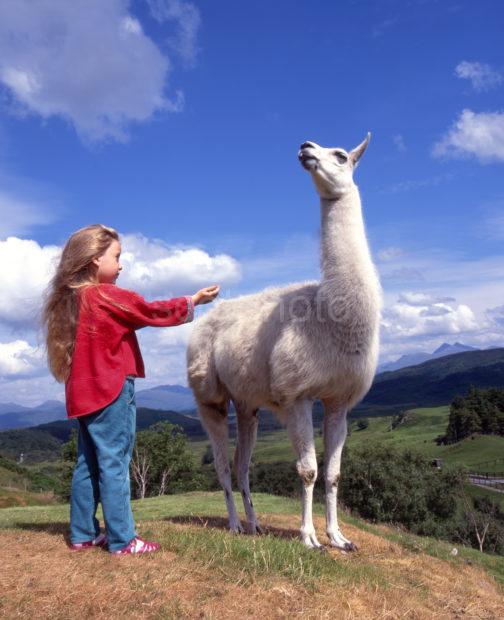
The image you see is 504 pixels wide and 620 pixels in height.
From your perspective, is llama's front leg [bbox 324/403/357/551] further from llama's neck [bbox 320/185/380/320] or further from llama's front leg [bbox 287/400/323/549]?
llama's neck [bbox 320/185/380/320]

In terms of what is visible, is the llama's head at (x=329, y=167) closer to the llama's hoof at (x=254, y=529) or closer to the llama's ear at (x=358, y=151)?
the llama's ear at (x=358, y=151)

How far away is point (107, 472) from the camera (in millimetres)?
5109

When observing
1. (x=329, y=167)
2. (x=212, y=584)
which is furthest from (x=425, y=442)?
(x=212, y=584)

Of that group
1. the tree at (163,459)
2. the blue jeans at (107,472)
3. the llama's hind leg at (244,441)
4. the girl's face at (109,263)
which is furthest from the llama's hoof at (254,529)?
the tree at (163,459)

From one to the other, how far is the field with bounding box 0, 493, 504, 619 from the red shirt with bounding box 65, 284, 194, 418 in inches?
54.1

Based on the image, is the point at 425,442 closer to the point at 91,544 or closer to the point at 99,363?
the point at 91,544

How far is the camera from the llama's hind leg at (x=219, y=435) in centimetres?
797

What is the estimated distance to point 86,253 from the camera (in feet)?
18.0

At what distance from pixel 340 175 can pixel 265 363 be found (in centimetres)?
246

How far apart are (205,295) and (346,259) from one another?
5.86 feet

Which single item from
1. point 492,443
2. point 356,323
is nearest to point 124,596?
point 356,323

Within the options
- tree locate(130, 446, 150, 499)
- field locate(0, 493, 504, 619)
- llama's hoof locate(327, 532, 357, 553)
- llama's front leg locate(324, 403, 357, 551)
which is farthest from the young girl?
tree locate(130, 446, 150, 499)

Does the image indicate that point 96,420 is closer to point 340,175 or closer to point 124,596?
point 124,596

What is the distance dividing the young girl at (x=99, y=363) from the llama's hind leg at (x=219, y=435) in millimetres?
2650
